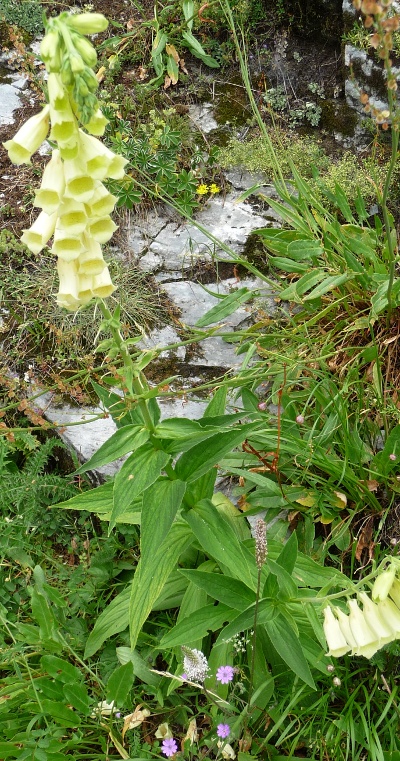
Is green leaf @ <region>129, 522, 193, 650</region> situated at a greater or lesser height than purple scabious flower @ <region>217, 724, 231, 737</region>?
greater

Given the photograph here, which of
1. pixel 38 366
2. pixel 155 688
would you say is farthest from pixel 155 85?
pixel 155 688

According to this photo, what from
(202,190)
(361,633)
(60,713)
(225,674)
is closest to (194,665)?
(225,674)

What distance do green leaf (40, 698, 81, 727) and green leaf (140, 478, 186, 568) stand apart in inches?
25.0

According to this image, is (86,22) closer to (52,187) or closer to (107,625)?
(52,187)

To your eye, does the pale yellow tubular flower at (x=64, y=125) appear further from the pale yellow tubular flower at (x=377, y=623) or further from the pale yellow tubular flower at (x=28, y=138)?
the pale yellow tubular flower at (x=377, y=623)

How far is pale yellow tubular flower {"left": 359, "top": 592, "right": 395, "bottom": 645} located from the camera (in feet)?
5.37

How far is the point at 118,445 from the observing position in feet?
6.40

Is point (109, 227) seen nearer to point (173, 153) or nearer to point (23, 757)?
point (23, 757)

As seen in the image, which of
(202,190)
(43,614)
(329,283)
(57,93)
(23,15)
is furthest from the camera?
(23,15)

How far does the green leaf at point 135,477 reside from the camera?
6.12ft

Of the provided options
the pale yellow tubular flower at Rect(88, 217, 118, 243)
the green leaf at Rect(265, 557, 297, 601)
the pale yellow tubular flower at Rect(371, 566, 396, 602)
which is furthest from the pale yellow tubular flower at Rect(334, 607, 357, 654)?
the pale yellow tubular flower at Rect(88, 217, 118, 243)

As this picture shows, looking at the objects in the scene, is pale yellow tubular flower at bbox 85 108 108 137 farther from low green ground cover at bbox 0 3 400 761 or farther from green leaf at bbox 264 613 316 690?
green leaf at bbox 264 613 316 690

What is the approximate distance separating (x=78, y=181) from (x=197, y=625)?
1.51 m

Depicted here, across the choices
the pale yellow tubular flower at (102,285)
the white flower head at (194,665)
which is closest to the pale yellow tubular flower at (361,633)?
the white flower head at (194,665)
